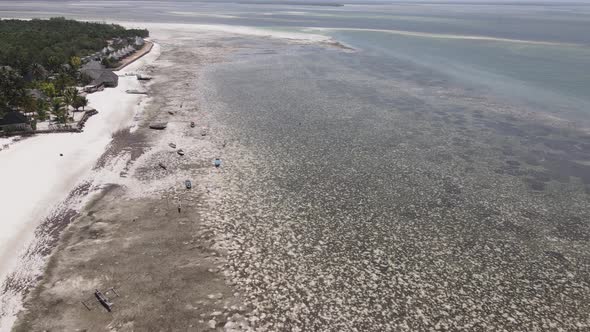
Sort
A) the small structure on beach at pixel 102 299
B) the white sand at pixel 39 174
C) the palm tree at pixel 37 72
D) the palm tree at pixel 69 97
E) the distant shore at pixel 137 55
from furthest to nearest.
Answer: the distant shore at pixel 137 55 < the palm tree at pixel 37 72 < the palm tree at pixel 69 97 < the white sand at pixel 39 174 < the small structure on beach at pixel 102 299

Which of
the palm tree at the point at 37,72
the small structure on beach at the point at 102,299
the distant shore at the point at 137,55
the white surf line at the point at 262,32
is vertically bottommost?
the small structure on beach at the point at 102,299

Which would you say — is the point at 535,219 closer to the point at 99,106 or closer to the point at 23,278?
the point at 23,278

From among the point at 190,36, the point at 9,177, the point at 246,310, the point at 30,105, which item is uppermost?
the point at 190,36

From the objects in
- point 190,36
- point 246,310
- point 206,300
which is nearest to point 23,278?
point 206,300

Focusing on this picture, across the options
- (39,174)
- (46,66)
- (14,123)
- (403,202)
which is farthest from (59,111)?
(403,202)

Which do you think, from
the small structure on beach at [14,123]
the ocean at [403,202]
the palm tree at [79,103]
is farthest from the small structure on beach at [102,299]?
the palm tree at [79,103]

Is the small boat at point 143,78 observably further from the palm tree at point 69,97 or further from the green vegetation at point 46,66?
the palm tree at point 69,97

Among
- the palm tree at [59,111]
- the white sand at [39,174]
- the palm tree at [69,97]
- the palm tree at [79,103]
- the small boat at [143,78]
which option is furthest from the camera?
the small boat at [143,78]
